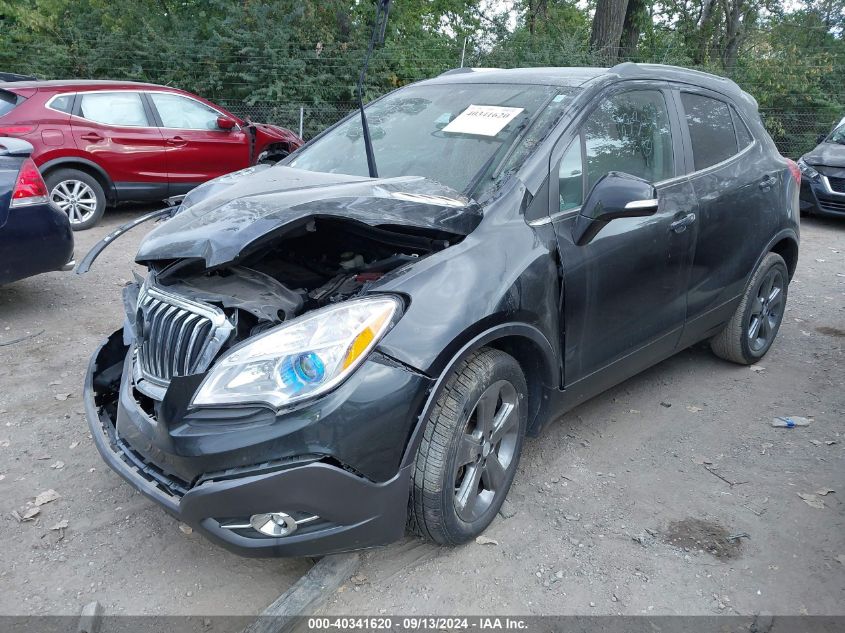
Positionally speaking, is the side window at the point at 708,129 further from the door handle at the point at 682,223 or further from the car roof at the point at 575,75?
the door handle at the point at 682,223

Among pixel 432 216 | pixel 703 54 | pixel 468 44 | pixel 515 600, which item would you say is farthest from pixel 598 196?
pixel 703 54

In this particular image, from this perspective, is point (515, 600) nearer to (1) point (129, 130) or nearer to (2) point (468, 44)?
(1) point (129, 130)

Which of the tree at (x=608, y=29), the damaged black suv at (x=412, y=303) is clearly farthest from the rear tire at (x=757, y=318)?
the tree at (x=608, y=29)

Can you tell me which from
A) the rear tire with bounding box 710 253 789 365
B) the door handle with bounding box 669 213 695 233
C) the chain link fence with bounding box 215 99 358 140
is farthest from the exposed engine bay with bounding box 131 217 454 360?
the chain link fence with bounding box 215 99 358 140

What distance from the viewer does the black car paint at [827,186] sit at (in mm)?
9820

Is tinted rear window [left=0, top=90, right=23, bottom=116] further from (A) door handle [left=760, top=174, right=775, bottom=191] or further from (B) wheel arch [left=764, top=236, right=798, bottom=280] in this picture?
(B) wheel arch [left=764, top=236, right=798, bottom=280]

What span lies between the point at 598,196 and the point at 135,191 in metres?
7.28

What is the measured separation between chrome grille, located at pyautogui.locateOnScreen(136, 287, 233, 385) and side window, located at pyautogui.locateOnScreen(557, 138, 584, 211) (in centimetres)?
153

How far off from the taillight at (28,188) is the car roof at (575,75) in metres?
2.98

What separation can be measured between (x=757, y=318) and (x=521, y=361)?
2.47 meters

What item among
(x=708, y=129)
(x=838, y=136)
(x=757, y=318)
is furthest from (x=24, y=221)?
(x=838, y=136)

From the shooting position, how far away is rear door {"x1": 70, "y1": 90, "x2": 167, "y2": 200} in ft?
28.1

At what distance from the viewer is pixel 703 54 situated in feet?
62.5

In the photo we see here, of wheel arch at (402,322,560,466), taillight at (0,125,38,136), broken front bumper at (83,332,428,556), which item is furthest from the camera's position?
taillight at (0,125,38,136)
